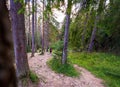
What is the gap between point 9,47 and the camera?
1.58 ft

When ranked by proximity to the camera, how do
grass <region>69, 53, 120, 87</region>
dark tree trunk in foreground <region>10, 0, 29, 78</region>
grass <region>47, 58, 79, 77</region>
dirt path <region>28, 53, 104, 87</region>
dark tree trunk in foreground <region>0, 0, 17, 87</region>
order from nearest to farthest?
dark tree trunk in foreground <region>0, 0, 17, 87</region>, dark tree trunk in foreground <region>10, 0, 29, 78</region>, dirt path <region>28, 53, 104, 87</region>, grass <region>47, 58, 79, 77</region>, grass <region>69, 53, 120, 87</region>

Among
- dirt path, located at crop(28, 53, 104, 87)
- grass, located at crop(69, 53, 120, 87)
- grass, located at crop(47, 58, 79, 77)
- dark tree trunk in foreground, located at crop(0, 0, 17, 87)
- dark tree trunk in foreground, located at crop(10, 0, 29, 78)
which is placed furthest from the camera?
grass, located at crop(69, 53, 120, 87)

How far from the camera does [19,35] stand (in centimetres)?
611

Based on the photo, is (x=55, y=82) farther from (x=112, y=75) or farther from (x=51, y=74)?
(x=112, y=75)

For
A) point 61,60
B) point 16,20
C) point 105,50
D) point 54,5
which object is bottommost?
point 105,50

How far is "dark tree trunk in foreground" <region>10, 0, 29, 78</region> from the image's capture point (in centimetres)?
582

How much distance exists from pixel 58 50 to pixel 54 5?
822cm

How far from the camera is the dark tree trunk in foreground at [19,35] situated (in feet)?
19.1

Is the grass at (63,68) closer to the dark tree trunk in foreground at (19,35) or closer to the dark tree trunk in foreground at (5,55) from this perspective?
the dark tree trunk in foreground at (19,35)

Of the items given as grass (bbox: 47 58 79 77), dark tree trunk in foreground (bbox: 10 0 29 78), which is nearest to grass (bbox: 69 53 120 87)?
grass (bbox: 47 58 79 77)

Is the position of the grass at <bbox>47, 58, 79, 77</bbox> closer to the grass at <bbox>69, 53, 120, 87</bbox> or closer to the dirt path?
the dirt path

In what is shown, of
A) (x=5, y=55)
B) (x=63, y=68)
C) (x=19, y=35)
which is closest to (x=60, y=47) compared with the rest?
(x=63, y=68)

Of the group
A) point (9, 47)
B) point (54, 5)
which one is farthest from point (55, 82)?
Answer: point (9, 47)

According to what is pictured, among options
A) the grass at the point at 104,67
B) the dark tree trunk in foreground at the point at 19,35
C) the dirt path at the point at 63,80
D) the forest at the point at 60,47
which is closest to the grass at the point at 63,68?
the forest at the point at 60,47
